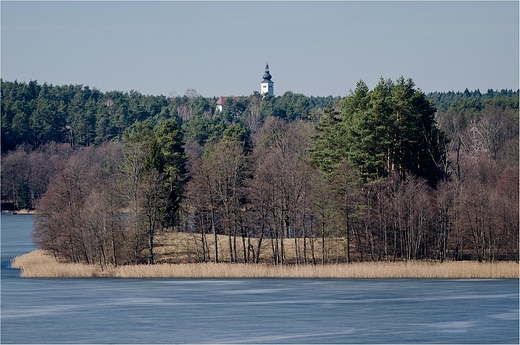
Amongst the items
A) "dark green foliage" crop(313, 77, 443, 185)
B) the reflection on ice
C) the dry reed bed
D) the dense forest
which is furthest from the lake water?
"dark green foliage" crop(313, 77, 443, 185)

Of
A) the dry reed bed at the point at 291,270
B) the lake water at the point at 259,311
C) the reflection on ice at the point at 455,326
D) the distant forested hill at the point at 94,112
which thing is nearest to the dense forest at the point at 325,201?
the dry reed bed at the point at 291,270

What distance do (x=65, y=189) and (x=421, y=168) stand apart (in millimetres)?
24216

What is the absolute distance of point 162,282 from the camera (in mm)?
45750

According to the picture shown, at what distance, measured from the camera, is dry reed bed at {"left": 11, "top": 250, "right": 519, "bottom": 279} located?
150 feet

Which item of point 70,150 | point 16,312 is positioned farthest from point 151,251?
point 70,150

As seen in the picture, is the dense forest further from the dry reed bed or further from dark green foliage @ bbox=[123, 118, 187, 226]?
the dry reed bed

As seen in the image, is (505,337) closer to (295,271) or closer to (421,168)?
(295,271)

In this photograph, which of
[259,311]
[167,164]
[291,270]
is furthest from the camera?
[167,164]

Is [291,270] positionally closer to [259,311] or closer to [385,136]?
[385,136]

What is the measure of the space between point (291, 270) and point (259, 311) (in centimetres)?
1396

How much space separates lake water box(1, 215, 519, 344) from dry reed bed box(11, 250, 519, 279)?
1.18 meters

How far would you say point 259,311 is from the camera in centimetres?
3438

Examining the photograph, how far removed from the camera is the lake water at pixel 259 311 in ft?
94.6

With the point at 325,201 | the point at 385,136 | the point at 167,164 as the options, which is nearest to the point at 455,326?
the point at 325,201
